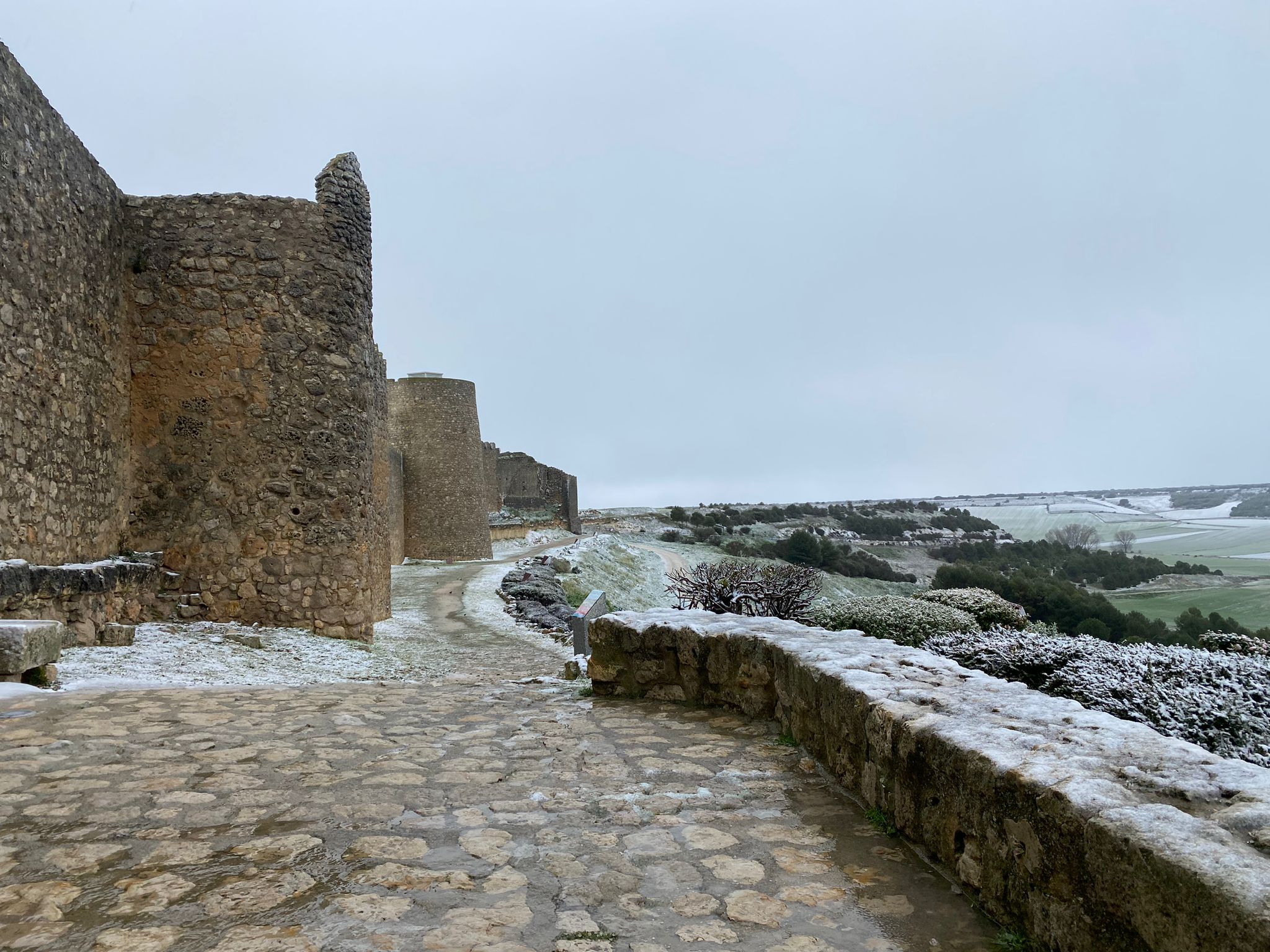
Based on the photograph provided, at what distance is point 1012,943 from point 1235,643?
792cm

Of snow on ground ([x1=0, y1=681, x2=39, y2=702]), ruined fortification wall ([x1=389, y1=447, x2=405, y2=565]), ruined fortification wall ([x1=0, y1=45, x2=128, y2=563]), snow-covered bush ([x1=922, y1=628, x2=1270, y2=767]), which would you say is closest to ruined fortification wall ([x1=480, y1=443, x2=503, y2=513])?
ruined fortification wall ([x1=389, y1=447, x2=405, y2=565])

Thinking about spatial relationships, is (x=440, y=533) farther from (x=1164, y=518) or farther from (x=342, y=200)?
(x=1164, y=518)

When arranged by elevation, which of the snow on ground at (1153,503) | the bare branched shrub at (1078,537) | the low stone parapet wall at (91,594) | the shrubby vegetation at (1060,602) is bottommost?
the shrubby vegetation at (1060,602)

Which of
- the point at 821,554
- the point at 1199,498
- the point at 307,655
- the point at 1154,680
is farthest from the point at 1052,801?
the point at 821,554

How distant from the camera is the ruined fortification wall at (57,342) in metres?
6.91

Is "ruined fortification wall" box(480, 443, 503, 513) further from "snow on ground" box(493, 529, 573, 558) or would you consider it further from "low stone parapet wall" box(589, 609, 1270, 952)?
"low stone parapet wall" box(589, 609, 1270, 952)

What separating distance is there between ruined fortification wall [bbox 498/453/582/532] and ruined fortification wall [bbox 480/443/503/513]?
2.68ft

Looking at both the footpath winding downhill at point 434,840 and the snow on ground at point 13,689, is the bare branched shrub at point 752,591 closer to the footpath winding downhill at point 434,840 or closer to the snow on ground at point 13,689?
the footpath winding downhill at point 434,840

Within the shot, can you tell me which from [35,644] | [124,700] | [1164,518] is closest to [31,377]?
[35,644]

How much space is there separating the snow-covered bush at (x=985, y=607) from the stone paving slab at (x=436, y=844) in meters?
8.27

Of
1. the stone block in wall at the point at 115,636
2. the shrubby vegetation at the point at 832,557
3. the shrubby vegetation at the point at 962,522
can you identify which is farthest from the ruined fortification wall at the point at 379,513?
the shrubby vegetation at the point at 962,522

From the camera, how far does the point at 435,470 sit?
27.6 meters

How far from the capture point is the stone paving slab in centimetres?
239

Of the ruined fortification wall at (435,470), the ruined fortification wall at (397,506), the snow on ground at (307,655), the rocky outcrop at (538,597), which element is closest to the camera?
the snow on ground at (307,655)
